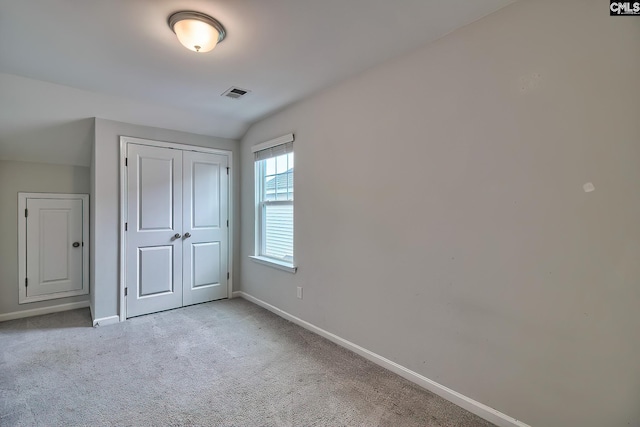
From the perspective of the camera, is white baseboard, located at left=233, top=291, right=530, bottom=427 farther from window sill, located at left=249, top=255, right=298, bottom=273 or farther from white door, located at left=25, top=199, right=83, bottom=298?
white door, located at left=25, top=199, right=83, bottom=298

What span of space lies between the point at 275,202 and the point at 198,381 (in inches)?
80.3

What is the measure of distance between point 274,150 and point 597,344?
3.17 metres

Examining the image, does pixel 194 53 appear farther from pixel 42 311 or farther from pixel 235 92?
pixel 42 311

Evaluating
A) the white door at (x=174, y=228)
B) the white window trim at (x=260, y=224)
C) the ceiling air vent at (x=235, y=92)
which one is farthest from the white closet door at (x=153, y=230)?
the ceiling air vent at (x=235, y=92)

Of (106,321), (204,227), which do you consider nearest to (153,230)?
(204,227)

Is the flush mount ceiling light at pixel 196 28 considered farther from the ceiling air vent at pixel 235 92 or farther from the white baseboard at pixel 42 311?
the white baseboard at pixel 42 311

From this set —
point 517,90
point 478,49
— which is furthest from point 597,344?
point 478,49

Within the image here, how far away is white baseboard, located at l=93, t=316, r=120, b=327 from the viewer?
124 inches

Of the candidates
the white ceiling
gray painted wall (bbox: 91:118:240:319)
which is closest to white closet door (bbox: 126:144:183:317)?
gray painted wall (bbox: 91:118:240:319)

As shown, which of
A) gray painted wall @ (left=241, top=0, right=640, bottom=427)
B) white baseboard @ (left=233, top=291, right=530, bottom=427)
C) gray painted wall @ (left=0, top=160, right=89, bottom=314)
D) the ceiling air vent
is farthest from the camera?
gray painted wall @ (left=0, top=160, right=89, bottom=314)

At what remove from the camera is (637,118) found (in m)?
1.26

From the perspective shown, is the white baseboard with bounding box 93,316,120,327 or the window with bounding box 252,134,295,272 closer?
the white baseboard with bounding box 93,316,120,327

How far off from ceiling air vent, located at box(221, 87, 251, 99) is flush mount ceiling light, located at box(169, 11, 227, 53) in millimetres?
947

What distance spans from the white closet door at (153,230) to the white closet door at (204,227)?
0.33 feet
